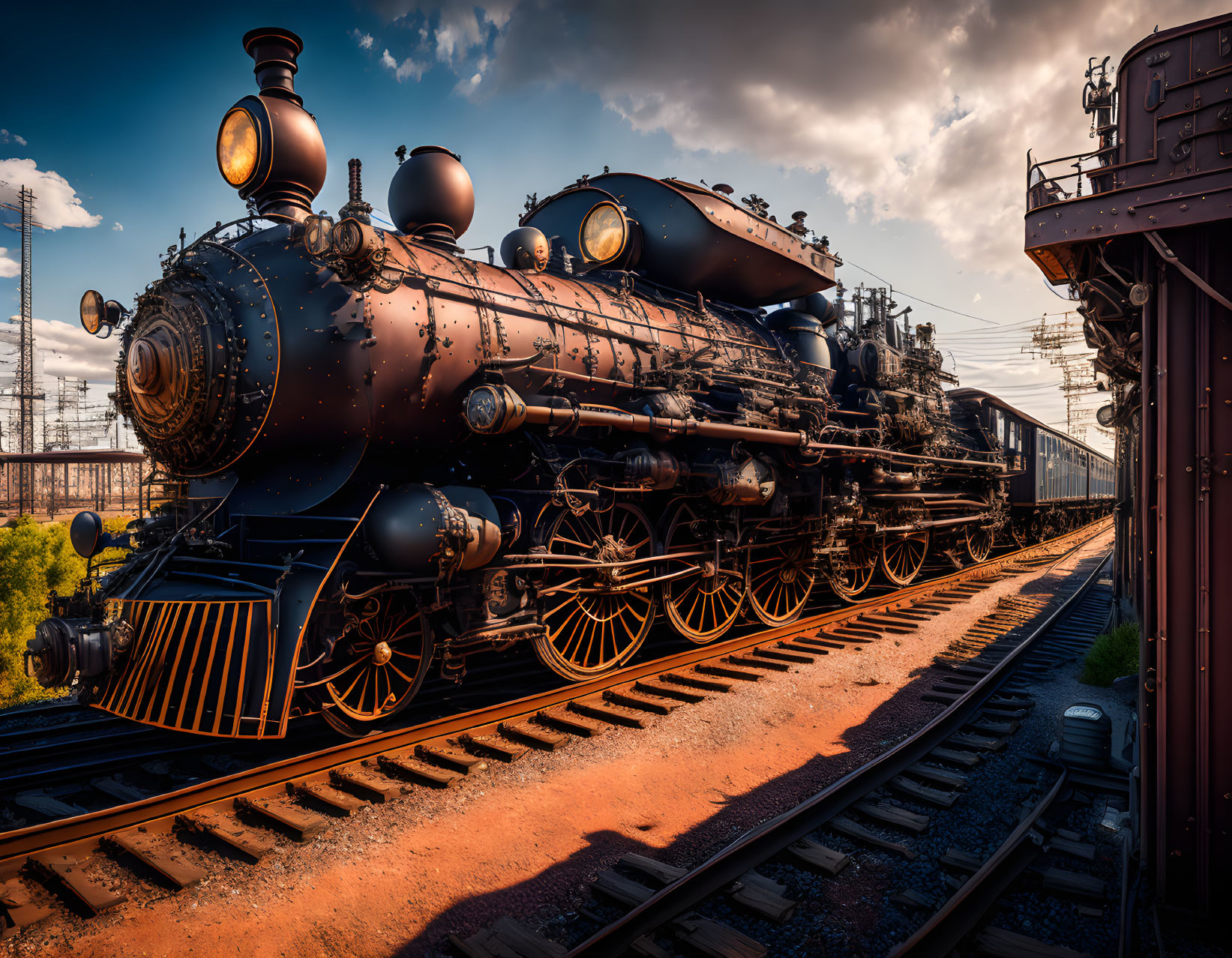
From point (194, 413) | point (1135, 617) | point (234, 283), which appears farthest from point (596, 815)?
point (1135, 617)

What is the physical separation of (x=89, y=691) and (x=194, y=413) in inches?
80.2

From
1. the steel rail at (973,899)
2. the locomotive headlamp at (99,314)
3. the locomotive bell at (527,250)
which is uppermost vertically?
the locomotive bell at (527,250)

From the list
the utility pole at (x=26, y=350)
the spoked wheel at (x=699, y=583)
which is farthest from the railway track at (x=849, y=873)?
the utility pole at (x=26, y=350)

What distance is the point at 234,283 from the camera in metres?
5.25

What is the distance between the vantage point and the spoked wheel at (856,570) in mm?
10531

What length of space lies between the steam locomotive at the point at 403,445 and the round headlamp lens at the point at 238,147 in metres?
0.03

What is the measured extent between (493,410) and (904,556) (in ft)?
31.5

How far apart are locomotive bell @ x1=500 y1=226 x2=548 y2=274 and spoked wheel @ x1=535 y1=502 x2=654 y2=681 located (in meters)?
2.64

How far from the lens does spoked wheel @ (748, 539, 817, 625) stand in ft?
29.7

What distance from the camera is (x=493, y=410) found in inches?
209

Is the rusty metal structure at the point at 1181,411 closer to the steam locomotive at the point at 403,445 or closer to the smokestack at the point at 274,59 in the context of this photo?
the steam locomotive at the point at 403,445

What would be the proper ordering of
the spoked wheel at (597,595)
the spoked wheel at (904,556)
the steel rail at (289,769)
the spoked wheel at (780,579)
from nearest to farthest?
the steel rail at (289,769) < the spoked wheel at (597,595) < the spoked wheel at (780,579) < the spoked wheel at (904,556)

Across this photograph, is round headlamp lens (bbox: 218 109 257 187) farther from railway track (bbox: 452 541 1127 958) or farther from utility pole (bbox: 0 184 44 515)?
utility pole (bbox: 0 184 44 515)

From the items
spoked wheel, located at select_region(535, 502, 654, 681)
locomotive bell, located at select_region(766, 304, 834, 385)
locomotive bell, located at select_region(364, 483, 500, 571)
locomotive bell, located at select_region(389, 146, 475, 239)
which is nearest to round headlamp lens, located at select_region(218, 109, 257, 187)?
locomotive bell, located at select_region(389, 146, 475, 239)
